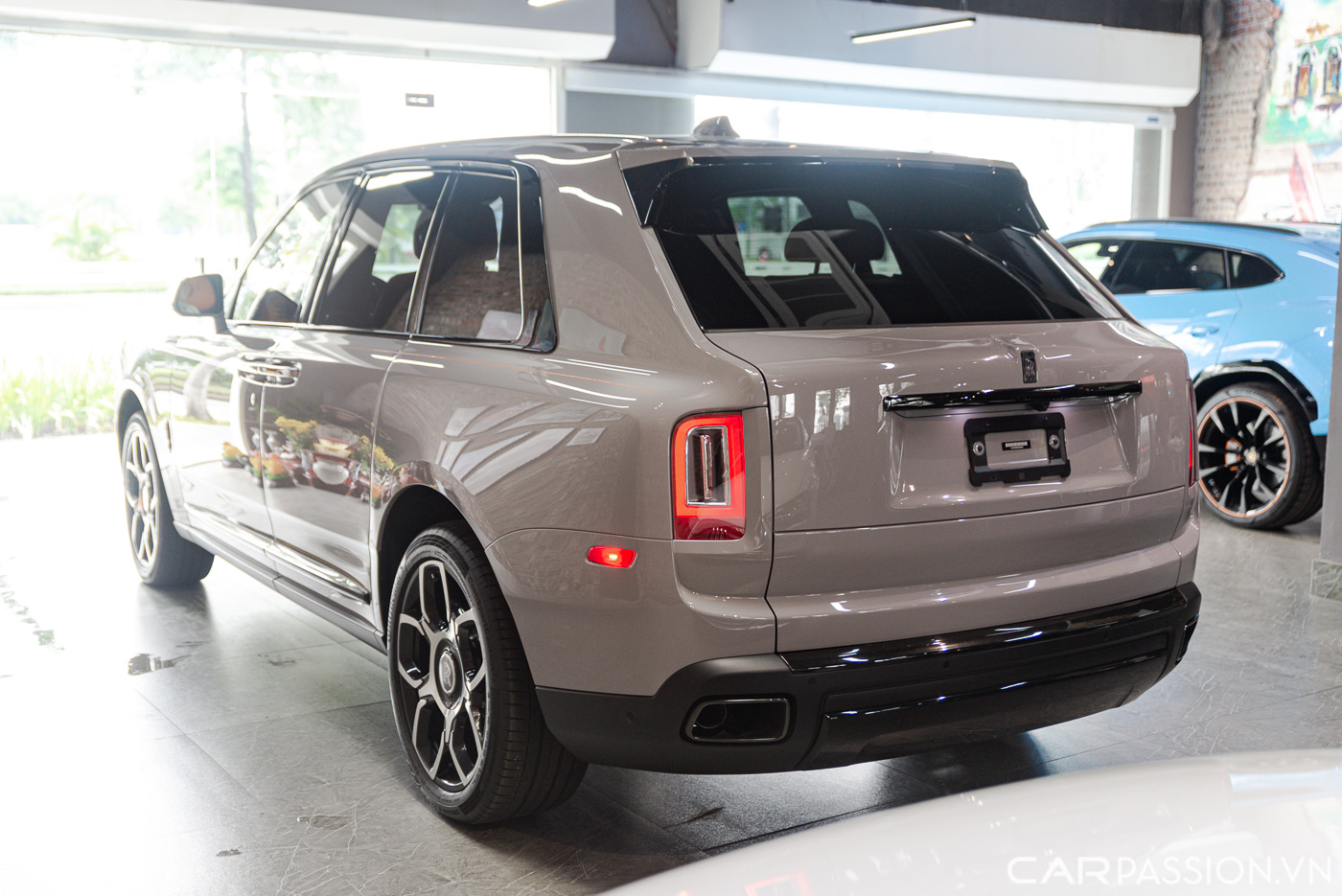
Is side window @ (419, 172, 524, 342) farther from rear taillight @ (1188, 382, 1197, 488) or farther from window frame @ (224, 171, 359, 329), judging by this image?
rear taillight @ (1188, 382, 1197, 488)

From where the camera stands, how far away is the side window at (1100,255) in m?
7.57

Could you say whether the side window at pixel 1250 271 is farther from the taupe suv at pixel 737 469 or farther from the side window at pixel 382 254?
the side window at pixel 382 254

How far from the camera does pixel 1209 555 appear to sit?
20.2 feet

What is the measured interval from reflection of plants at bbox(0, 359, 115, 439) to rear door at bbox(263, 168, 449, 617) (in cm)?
800

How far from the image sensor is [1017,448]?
101 inches

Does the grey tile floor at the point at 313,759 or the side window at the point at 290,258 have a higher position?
the side window at the point at 290,258

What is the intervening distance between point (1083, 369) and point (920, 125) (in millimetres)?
13767

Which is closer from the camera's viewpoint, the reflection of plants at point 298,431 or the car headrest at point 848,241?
the car headrest at point 848,241

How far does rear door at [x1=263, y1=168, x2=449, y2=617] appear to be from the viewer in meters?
3.24

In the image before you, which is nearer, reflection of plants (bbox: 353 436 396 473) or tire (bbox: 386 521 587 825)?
tire (bbox: 386 521 587 825)

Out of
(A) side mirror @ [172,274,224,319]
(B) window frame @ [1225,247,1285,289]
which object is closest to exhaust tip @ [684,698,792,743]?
(A) side mirror @ [172,274,224,319]

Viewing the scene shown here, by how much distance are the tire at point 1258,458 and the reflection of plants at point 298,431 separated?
4862 mm
